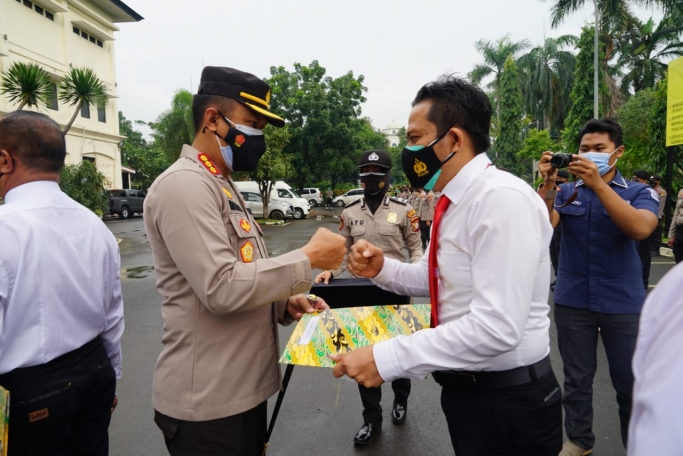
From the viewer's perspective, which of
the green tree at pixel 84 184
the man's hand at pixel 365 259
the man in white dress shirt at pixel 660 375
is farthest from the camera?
the green tree at pixel 84 184

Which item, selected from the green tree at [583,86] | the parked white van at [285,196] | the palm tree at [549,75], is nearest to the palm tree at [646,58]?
the palm tree at [549,75]

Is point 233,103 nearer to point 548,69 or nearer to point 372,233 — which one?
point 372,233

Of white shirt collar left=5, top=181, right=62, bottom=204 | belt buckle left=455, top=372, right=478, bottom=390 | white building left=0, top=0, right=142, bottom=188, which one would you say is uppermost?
white building left=0, top=0, right=142, bottom=188

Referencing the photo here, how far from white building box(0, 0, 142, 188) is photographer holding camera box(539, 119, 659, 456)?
78.1 feet

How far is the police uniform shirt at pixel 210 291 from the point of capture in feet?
4.75

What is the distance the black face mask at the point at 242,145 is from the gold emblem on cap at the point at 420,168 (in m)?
0.64

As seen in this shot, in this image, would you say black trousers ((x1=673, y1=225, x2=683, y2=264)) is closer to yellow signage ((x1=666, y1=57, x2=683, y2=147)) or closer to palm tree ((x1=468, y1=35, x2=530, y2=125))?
yellow signage ((x1=666, y1=57, x2=683, y2=147))

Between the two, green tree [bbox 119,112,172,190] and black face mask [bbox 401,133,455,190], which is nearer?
black face mask [bbox 401,133,455,190]

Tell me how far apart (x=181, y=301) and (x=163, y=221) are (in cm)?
29

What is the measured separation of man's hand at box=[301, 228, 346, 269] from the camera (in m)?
1.61

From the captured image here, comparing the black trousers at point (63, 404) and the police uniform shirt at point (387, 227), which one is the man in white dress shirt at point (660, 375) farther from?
the police uniform shirt at point (387, 227)

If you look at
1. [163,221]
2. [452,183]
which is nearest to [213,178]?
[163,221]

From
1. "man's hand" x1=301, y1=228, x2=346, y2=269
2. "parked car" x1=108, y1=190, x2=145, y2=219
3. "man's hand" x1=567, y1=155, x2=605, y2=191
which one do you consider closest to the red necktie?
"man's hand" x1=301, y1=228, x2=346, y2=269

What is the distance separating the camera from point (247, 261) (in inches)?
65.4
